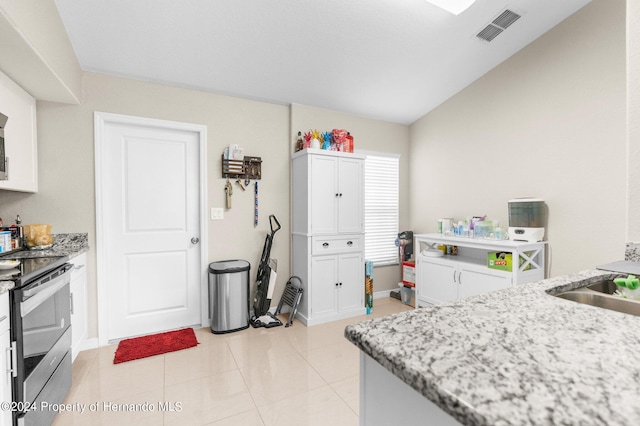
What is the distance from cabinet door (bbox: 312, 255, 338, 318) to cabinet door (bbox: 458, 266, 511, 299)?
4.42ft

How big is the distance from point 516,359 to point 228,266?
2.85 meters

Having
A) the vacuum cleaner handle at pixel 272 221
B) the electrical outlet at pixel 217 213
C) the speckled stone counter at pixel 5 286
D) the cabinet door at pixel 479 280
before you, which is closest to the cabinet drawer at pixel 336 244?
the vacuum cleaner handle at pixel 272 221

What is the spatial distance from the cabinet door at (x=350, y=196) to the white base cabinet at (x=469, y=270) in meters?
0.84

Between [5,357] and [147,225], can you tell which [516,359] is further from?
[147,225]

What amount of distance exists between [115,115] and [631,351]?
139 inches

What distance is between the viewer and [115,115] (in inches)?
109

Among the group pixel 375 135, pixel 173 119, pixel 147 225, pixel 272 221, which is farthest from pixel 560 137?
pixel 147 225

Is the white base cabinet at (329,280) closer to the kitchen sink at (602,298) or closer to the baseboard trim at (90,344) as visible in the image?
the baseboard trim at (90,344)

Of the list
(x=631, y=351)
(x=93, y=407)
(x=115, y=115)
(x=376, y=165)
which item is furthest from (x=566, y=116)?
(x=93, y=407)

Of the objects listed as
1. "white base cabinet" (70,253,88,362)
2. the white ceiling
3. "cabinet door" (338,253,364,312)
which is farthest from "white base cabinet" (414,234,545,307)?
"white base cabinet" (70,253,88,362)

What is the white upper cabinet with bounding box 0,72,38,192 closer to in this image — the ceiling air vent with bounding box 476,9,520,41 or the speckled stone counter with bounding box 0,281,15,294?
the speckled stone counter with bounding box 0,281,15,294

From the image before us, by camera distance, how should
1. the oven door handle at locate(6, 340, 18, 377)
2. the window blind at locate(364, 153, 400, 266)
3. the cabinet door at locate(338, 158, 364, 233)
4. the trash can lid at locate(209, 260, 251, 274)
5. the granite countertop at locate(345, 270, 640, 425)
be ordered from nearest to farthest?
the granite countertop at locate(345, 270, 640, 425) → the oven door handle at locate(6, 340, 18, 377) → the trash can lid at locate(209, 260, 251, 274) → the cabinet door at locate(338, 158, 364, 233) → the window blind at locate(364, 153, 400, 266)

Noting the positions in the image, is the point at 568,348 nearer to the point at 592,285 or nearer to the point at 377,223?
the point at 592,285

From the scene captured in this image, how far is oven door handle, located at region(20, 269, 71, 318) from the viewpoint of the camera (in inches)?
56.9
